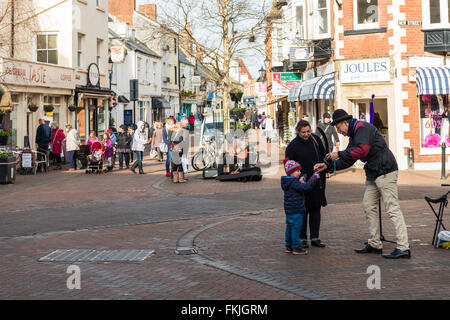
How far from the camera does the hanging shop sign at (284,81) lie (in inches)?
1117

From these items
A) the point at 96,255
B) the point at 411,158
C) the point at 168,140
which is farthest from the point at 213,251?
the point at 411,158

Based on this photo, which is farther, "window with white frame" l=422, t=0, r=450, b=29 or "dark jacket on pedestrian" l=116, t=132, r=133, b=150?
"dark jacket on pedestrian" l=116, t=132, r=133, b=150

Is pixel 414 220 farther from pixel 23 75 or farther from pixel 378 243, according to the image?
pixel 23 75

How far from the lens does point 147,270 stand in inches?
273

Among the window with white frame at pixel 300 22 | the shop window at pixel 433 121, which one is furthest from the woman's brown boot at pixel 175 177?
the window with white frame at pixel 300 22

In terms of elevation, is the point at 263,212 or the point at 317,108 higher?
the point at 317,108

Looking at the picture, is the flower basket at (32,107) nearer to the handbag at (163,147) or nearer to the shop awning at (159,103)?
the handbag at (163,147)

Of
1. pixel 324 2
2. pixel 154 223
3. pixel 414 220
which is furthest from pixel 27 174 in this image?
pixel 414 220

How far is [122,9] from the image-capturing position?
171 feet

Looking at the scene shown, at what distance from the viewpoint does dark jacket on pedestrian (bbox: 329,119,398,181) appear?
7227 mm

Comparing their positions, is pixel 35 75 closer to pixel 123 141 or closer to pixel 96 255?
pixel 123 141

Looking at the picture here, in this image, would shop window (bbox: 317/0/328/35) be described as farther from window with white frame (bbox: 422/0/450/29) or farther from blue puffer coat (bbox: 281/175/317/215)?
blue puffer coat (bbox: 281/175/317/215)

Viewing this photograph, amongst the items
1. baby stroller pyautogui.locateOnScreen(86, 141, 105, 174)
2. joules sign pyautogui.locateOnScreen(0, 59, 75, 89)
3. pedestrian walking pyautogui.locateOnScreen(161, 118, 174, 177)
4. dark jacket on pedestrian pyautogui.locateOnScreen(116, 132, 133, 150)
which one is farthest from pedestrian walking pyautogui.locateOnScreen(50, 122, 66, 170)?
pedestrian walking pyautogui.locateOnScreen(161, 118, 174, 177)

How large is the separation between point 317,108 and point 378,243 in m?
19.6
